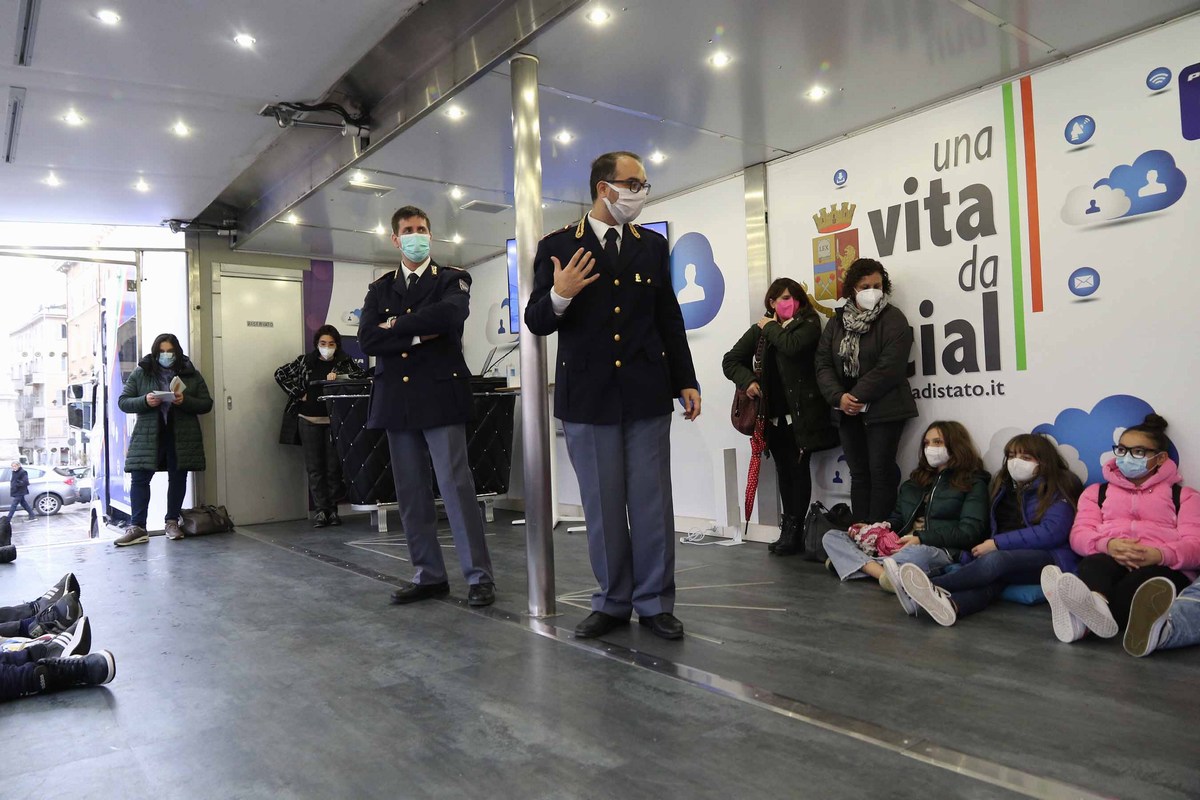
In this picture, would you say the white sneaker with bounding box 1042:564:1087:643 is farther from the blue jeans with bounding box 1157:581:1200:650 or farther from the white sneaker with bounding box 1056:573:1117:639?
the blue jeans with bounding box 1157:581:1200:650

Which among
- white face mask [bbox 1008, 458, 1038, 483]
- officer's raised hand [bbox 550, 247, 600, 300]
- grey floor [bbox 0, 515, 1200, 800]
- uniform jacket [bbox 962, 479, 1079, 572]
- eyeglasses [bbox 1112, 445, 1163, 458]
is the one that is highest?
officer's raised hand [bbox 550, 247, 600, 300]

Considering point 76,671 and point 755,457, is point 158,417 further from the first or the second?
point 755,457

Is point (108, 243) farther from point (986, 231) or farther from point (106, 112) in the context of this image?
point (986, 231)

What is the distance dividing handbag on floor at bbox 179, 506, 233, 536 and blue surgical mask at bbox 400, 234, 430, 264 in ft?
13.8

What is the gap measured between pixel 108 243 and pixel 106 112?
117 inches

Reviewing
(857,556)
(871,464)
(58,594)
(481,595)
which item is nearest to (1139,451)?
(857,556)

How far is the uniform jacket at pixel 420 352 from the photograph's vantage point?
341 cm

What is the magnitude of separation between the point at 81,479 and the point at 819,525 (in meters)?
6.62

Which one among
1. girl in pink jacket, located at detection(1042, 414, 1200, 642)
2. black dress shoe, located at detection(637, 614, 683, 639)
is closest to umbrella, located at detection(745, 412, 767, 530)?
girl in pink jacket, located at detection(1042, 414, 1200, 642)

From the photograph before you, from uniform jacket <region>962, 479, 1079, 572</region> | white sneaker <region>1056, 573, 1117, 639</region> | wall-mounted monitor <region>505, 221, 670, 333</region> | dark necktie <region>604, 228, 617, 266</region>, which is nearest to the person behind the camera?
white sneaker <region>1056, 573, 1117, 639</region>

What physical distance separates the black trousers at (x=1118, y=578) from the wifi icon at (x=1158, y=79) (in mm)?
2157

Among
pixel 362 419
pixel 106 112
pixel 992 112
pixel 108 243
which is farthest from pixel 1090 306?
pixel 108 243

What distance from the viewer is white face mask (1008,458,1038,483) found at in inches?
140

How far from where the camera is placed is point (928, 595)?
9.80ft
